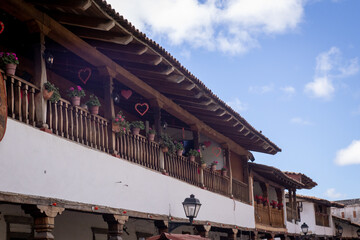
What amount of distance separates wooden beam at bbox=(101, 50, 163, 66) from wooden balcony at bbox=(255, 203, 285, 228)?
10399 millimetres

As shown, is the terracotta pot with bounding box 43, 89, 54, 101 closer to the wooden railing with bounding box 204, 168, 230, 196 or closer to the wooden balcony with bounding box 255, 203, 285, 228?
the wooden railing with bounding box 204, 168, 230, 196

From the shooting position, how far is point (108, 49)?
10078mm

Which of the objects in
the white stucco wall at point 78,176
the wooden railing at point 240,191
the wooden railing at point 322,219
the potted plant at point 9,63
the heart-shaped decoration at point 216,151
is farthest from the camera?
the wooden railing at point 322,219

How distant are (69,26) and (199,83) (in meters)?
3.80

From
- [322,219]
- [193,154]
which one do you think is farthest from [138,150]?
[322,219]

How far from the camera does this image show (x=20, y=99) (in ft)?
25.0

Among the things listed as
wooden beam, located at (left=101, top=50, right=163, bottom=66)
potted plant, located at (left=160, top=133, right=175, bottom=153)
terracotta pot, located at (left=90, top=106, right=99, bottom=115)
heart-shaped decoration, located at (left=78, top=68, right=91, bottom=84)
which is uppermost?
wooden beam, located at (left=101, top=50, right=163, bottom=66)

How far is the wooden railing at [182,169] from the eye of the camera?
12661mm

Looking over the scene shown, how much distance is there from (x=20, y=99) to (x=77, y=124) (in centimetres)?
164

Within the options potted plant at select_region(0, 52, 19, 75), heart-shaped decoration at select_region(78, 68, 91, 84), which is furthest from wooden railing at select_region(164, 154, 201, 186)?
potted plant at select_region(0, 52, 19, 75)

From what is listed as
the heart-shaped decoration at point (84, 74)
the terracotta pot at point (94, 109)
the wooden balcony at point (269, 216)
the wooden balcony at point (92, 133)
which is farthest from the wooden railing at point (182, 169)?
the wooden balcony at point (269, 216)

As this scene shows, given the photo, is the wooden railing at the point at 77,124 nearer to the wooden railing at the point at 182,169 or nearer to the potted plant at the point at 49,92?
the potted plant at the point at 49,92

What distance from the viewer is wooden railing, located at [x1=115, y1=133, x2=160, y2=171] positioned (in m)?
10.6

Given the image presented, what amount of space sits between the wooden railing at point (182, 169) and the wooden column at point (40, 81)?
4.78m
